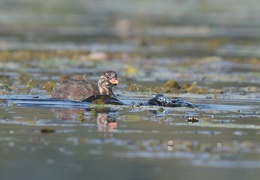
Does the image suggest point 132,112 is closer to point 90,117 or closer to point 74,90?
point 90,117

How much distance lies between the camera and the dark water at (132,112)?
11.0 meters

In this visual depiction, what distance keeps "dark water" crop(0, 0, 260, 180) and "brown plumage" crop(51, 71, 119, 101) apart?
339 millimetres

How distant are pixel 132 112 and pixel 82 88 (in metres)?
1.68

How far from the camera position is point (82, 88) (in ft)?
53.7

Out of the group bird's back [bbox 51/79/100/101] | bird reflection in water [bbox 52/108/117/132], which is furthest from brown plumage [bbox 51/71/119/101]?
bird reflection in water [bbox 52/108/117/132]

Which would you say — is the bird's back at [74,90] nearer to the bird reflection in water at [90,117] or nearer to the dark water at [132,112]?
the dark water at [132,112]

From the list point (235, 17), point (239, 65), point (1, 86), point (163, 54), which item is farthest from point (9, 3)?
point (1, 86)

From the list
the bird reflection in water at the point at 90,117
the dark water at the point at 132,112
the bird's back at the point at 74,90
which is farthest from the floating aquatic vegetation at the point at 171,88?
the bird reflection in water at the point at 90,117

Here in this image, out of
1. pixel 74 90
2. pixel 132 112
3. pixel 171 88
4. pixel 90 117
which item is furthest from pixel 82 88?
pixel 171 88

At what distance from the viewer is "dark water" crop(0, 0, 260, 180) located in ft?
36.0

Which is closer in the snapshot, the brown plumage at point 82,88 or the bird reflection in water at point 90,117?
the bird reflection in water at point 90,117

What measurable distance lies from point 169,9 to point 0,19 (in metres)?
19.1

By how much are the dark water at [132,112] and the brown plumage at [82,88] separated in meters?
0.34

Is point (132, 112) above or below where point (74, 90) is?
below
